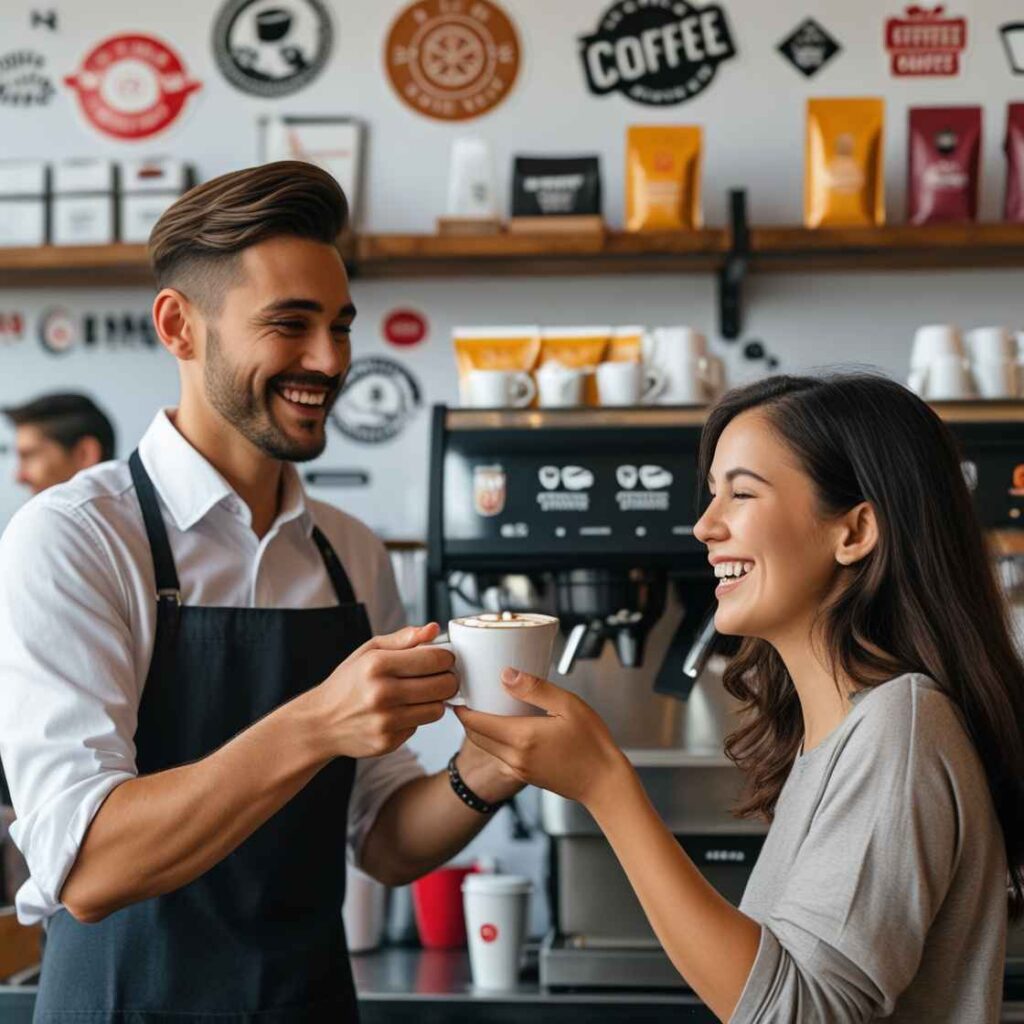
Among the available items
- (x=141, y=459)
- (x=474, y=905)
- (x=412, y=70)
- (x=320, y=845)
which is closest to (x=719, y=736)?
(x=474, y=905)

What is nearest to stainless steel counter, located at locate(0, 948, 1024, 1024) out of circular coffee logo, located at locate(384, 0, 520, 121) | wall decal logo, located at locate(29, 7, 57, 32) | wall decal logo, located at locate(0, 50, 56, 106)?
circular coffee logo, located at locate(384, 0, 520, 121)

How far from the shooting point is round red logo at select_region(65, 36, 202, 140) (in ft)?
10.7

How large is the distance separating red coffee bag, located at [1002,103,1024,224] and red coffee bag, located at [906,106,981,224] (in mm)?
79

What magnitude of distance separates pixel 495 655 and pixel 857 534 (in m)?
0.36

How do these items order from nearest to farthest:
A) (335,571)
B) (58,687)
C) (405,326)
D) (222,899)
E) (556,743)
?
(556,743) → (58,687) → (222,899) → (335,571) → (405,326)

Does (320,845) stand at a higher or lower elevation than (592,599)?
lower

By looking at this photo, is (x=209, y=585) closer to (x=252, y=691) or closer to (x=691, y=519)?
(x=252, y=691)

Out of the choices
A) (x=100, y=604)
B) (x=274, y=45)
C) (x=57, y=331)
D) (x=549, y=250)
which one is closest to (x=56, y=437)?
(x=57, y=331)

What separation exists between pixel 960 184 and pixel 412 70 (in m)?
1.17

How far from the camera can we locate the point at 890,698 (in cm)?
130

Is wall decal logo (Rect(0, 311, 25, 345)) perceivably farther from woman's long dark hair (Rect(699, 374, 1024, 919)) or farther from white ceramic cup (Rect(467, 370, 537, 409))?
woman's long dark hair (Rect(699, 374, 1024, 919))

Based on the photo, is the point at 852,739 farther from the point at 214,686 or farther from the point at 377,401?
the point at 377,401

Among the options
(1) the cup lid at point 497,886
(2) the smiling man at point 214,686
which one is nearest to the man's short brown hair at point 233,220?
(2) the smiling man at point 214,686

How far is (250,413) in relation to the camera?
176 cm
